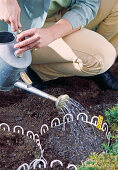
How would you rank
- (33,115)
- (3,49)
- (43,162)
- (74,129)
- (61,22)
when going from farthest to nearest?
(33,115) < (74,129) < (61,22) < (43,162) < (3,49)

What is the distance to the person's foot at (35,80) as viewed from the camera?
8.94 ft

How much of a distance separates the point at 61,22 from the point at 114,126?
35.3 inches

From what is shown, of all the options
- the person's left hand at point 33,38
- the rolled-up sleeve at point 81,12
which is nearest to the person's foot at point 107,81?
the rolled-up sleeve at point 81,12

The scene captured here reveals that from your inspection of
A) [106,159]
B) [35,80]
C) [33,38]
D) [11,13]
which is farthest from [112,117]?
[11,13]

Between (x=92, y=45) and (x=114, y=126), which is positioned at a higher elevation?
(x=92, y=45)

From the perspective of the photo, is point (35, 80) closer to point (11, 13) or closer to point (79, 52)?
point (79, 52)

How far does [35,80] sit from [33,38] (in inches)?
40.0

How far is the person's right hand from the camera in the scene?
1.72 metres

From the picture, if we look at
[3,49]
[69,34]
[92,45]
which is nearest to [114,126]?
[92,45]

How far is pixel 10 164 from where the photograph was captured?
6.36ft

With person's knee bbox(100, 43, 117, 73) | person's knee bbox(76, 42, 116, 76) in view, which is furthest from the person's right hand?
person's knee bbox(100, 43, 117, 73)

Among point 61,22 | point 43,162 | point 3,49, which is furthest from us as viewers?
point 61,22

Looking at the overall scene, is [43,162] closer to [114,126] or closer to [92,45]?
[114,126]

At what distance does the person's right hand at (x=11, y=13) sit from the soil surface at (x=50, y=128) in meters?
0.83
